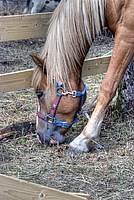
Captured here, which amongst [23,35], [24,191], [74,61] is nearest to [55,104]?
[74,61]

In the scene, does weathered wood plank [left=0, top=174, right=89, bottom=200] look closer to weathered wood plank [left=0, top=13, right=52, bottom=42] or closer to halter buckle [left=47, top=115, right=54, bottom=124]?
halter buckle [left=47, top=115, right=54, bottom=124]

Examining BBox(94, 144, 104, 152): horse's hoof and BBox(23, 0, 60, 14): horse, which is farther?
BBox(23, 0, 60, 14): horse

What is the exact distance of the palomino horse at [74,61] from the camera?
3.52m

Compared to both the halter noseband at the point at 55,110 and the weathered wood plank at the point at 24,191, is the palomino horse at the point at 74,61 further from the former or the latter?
the weathered wood plank at the point at 24,191

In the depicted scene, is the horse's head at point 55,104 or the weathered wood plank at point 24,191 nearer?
the weathered wood plank at point 24,191

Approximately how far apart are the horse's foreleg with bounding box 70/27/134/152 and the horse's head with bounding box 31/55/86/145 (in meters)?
0.16

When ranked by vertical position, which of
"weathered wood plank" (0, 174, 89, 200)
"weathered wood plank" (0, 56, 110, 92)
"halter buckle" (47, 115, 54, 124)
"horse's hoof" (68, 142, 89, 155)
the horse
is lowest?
the horse

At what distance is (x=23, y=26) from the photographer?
3906 mm

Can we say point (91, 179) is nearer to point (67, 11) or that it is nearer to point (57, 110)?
point (57, 110)

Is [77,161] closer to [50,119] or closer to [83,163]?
[83,163]

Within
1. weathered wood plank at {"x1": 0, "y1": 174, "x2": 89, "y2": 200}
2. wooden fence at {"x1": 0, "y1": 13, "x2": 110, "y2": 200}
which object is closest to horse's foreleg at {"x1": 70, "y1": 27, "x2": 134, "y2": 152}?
wooden fence at {"x1": 0, "y1": 13, "x2": 110, "y2": 200}

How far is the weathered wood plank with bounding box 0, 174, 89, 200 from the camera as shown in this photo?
6.21 ft

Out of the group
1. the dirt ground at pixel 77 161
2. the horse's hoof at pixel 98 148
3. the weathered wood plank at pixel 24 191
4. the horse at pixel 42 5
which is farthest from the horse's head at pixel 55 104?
the horse at pixel 42 5

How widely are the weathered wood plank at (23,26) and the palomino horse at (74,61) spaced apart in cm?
35
